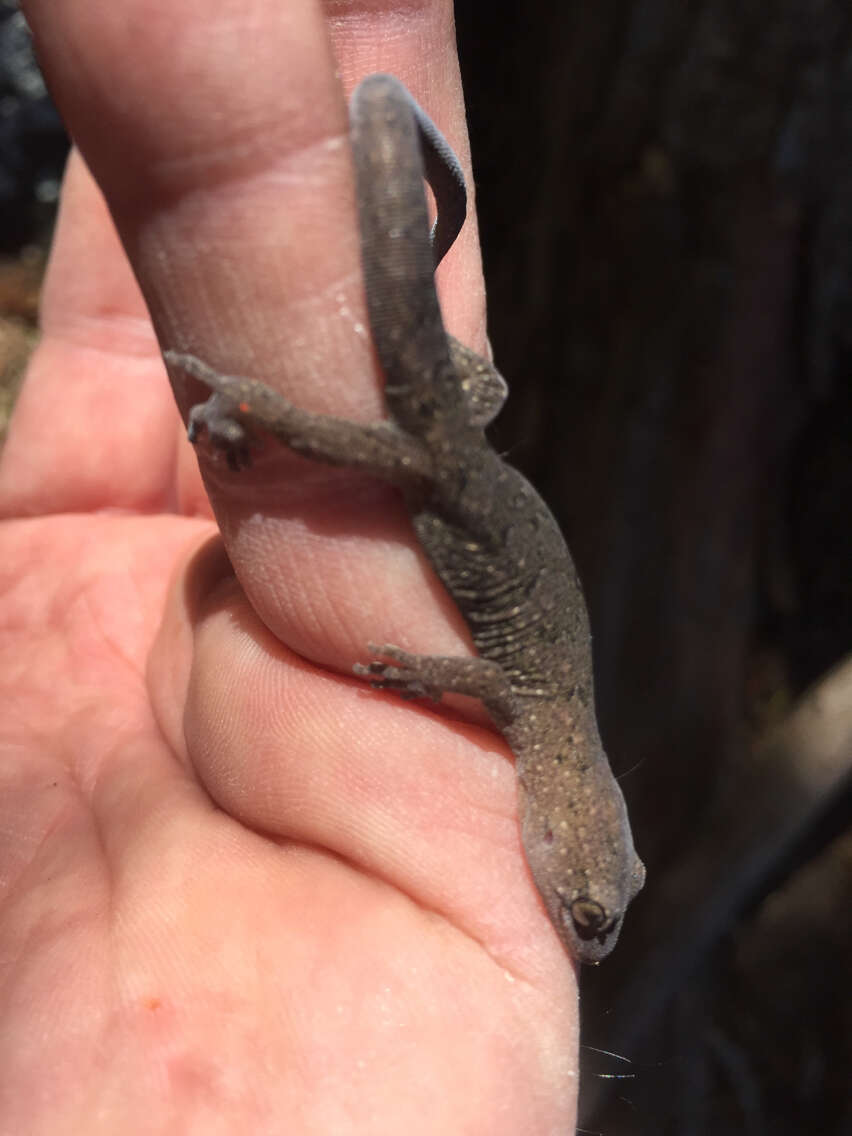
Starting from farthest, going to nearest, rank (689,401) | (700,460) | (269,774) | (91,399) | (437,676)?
(700,460) → (689,401) → (91,399) → (437,676) → (269,774)

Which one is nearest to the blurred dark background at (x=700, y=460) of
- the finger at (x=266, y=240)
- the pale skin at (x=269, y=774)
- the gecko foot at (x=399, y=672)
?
the pale skin at (x=269, y=774)

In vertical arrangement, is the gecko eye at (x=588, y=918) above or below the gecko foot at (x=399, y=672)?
below

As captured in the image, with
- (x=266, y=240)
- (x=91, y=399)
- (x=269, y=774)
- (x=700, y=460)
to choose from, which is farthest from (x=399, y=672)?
(x=700, y=460)

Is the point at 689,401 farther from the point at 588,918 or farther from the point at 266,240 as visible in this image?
the point at 266,240

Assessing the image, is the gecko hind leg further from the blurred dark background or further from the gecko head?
the blurred dark background

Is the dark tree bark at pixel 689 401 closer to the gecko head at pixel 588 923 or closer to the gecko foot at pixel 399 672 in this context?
the gecko head at pixel 588 923

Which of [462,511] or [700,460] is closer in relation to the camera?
[462,511]

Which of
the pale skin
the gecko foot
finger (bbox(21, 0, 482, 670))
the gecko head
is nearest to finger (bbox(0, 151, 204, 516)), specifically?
the pale skin
